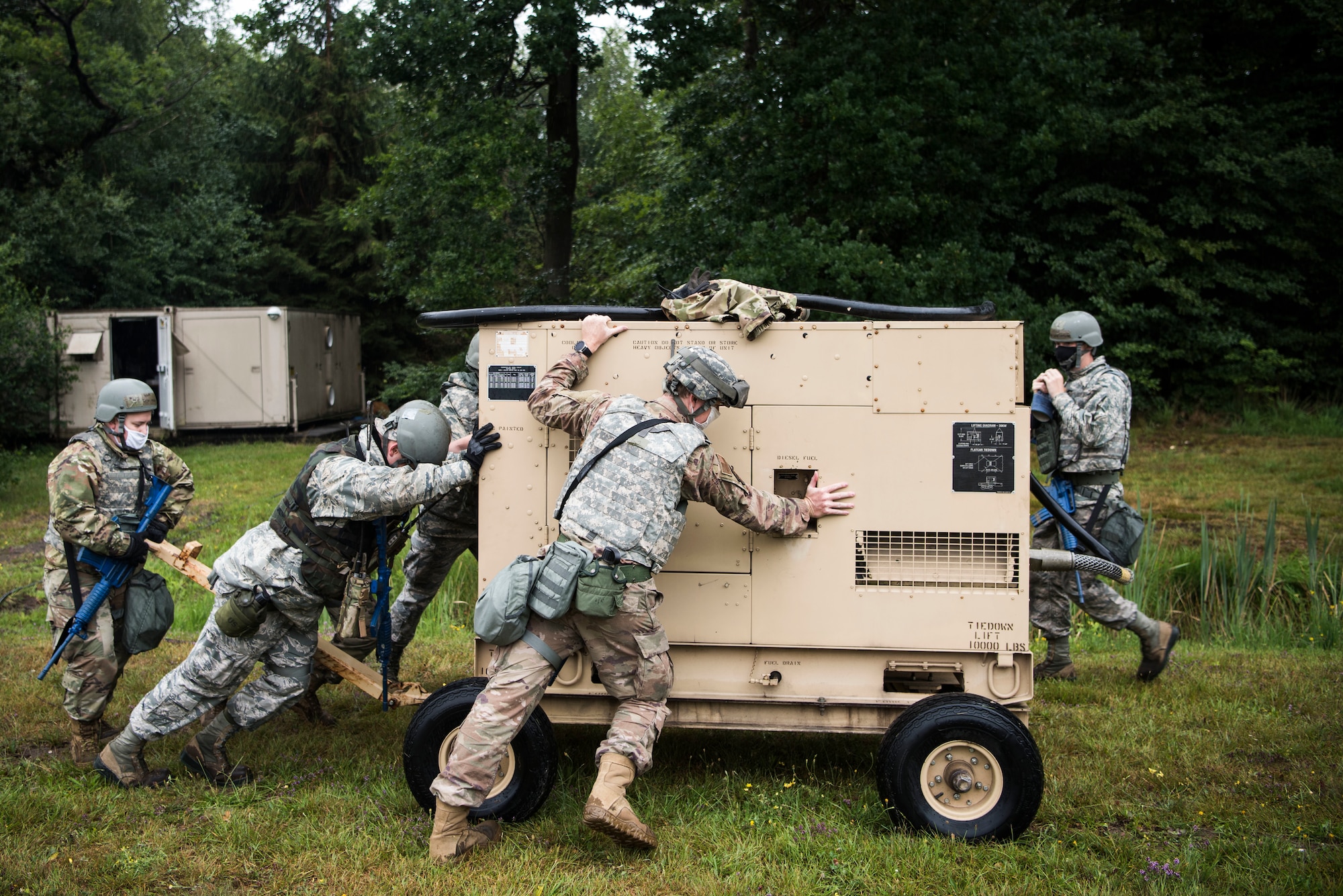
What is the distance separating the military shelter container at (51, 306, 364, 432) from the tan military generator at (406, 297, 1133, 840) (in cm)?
1582

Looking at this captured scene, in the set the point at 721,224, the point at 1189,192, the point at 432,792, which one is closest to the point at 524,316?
the point at 432,792

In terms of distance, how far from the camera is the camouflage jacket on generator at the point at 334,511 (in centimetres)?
485

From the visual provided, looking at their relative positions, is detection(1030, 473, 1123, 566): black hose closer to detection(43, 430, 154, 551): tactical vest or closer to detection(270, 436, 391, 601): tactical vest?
detection(270, 436, 391, 601): tactical vest

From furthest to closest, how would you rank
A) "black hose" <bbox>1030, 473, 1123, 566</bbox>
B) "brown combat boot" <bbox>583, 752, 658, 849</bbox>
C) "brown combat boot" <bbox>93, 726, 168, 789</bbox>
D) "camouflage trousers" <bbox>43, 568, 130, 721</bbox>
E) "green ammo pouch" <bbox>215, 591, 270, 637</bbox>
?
"black hose" <bbox>1030, 473, 1123, 566</bbox> → "camouflage trousers" <bbox>43, 568, 130, 721</bbox> → "brown combat boot" <bbox>93, 726, 168, 789</bbox> → "green ammo pouch" <bbox>215, 591, 270, 637</bbox> → "brown combat boot" <bbox>583, 752, 658, 849</bbox>

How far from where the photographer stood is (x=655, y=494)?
4.43m

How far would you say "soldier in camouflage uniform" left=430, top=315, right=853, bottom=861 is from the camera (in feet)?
14.2

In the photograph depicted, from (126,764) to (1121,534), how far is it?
216 inches

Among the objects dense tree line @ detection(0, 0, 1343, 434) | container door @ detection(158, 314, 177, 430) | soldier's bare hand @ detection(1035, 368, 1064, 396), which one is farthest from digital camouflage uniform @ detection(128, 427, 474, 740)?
container door @ detection(158, 314, 177, 430)

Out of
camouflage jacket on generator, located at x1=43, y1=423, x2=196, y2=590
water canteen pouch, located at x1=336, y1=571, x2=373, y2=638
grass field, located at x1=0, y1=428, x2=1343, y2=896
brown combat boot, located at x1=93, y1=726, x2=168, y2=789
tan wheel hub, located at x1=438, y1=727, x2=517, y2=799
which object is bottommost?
grass field, located at x1=0, y1=428, x2=1343, y2=896

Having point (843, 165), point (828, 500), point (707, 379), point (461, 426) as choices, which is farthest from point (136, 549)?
point (843, 165)

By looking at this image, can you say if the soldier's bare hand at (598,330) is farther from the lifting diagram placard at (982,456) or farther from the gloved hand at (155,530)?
the gloved hand at (155,530)

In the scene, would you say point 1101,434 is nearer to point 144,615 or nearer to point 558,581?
point 558,581

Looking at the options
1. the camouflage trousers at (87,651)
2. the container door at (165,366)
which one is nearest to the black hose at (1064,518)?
the camouflage trousers at (87,651)

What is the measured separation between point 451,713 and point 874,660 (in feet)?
5.92
